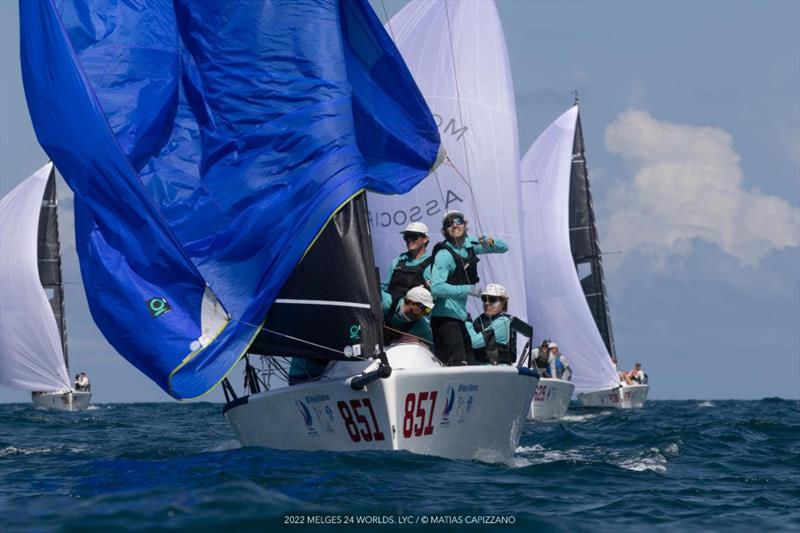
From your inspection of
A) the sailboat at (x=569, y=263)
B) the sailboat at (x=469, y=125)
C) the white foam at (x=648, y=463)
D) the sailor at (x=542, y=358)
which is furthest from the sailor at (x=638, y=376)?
the white foam at (x=648, y=463)

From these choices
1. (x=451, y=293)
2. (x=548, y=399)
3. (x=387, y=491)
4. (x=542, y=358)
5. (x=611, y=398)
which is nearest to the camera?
(x=387, y=491)

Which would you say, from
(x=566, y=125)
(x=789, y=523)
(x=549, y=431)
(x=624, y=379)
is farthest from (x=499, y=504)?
(x=624, y=379)

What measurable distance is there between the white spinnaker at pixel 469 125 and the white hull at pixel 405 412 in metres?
9.64

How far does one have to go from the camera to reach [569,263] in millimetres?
38094

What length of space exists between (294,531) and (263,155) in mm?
6211

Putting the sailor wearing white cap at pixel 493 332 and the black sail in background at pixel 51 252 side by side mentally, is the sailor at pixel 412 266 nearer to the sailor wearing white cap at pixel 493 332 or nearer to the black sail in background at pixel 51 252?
the sailor wearing white cap at pixel 493 332

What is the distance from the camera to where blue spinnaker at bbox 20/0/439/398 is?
13.1 metres

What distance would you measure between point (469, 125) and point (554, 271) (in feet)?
48.4

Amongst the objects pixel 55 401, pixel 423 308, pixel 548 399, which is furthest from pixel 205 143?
pixel 55 401

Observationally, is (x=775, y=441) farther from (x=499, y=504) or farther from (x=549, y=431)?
(x=499, y=504)

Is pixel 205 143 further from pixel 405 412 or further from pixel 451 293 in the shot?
pixel 405 412

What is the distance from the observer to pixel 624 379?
43.8 m

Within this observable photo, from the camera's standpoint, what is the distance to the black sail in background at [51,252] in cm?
4534

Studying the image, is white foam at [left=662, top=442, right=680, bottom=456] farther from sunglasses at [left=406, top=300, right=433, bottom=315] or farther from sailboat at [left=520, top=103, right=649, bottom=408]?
sailboat at [left=520, top=103, right=649, bottom=408]
